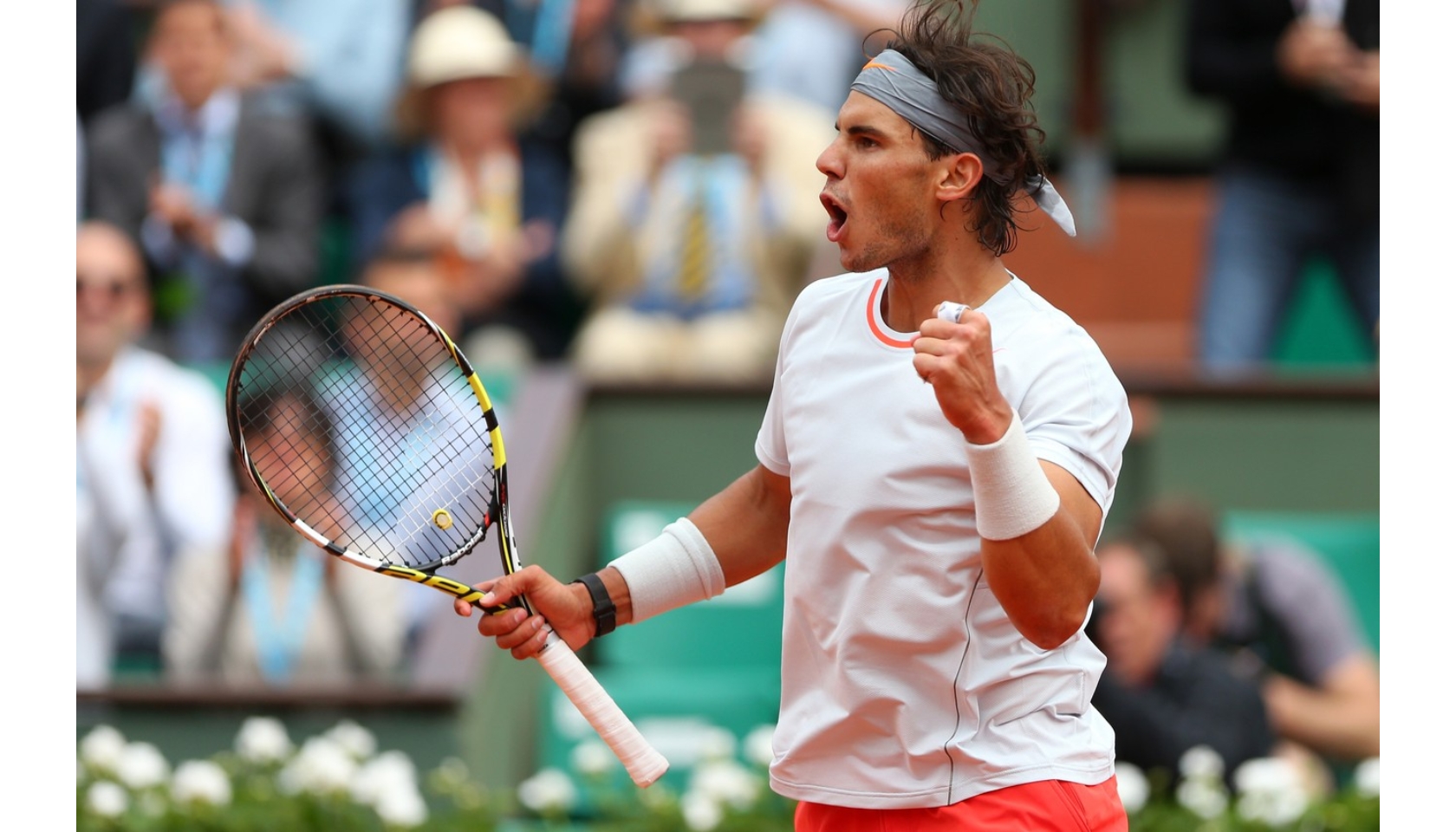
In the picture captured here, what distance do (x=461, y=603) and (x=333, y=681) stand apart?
2831 mm

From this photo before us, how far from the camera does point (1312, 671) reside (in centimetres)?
573

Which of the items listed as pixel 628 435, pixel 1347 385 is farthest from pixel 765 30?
pixel 1347 385

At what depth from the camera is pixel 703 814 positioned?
4.58 metres

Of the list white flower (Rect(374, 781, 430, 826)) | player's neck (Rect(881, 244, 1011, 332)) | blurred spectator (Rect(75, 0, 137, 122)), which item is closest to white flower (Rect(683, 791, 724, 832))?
white flower (Rect(374, 781, 430, 826))

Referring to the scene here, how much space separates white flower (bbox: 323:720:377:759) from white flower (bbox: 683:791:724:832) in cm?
84

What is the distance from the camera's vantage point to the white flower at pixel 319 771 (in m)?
4.67

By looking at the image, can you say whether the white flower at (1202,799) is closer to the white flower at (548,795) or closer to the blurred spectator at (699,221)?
the white flower at (548,795)

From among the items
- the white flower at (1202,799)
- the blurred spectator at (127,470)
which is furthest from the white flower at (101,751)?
the white flower at (1202,799)

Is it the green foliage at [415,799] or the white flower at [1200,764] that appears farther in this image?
the white flower at [1200,764]

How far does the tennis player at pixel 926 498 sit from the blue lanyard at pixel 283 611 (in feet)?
9.56

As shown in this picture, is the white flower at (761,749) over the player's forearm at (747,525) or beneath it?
beneath

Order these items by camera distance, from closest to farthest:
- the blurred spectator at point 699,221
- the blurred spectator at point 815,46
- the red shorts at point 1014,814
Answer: the red shorts at point 1014,814, the blurred spectator at point 699,221, the blurred spectator at point 815,46

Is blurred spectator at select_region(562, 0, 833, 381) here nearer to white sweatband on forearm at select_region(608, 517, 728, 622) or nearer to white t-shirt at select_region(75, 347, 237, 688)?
white t-shirt at select_region(75, 347, 237, 688)

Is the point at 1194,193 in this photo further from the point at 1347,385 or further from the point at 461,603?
the point at 461,603
